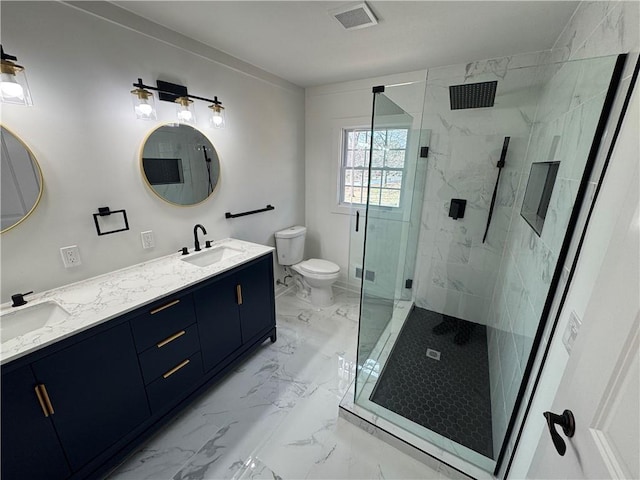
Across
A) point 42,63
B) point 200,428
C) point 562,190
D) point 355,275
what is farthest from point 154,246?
point 562,190

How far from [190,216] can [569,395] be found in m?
2.23

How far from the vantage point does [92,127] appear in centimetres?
147

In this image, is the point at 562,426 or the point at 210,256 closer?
the point at 562,426

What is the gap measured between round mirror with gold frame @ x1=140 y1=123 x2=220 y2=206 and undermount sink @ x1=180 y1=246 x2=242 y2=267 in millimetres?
399

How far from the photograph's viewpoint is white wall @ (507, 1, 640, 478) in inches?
28.9

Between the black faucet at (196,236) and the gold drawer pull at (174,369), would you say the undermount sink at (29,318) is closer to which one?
the gold drawer pull at (174,369)

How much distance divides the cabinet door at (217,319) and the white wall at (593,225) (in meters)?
1.64

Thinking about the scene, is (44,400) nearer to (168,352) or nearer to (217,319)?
(168,352)

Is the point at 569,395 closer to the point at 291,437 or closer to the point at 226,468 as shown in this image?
the point at 291,437

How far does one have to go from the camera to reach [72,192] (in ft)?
4.71

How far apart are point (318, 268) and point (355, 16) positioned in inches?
80.3

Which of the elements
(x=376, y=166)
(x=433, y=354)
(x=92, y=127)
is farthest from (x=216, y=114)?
(x=433, y=354)

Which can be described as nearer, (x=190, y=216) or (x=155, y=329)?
(x=155, y=329)

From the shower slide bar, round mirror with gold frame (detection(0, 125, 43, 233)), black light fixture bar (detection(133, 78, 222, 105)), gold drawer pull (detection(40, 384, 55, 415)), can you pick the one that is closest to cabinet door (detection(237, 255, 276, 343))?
gold drawer pull (detection(40, 384, 55, 415))
